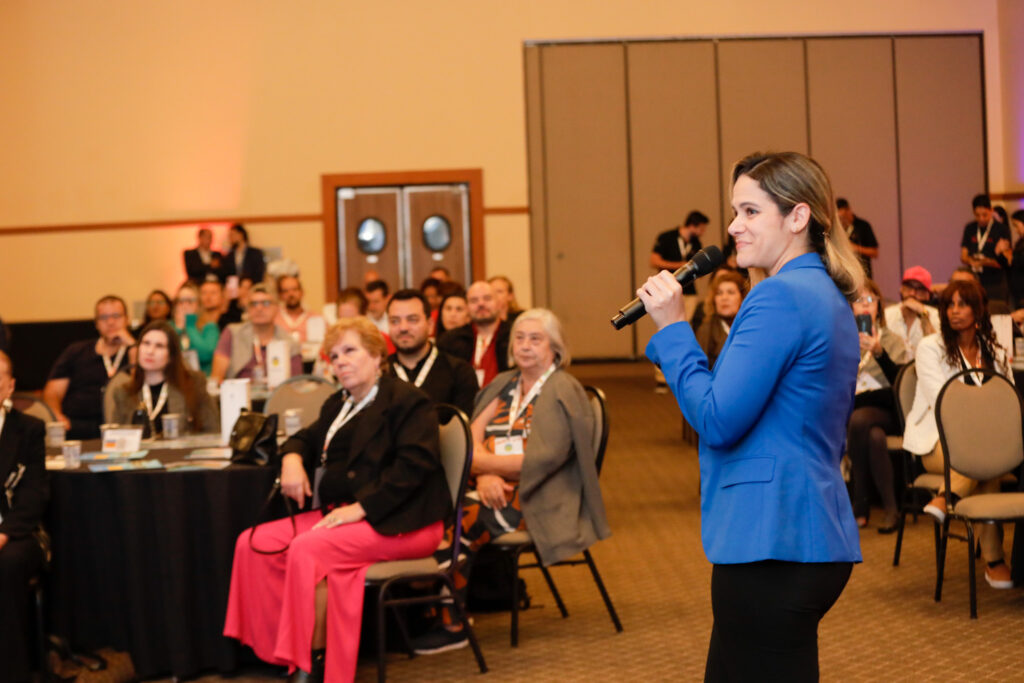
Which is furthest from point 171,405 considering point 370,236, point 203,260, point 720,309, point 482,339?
point 370,236

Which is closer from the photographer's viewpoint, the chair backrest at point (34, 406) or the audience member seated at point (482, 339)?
the chair backrest at point (34, 406)

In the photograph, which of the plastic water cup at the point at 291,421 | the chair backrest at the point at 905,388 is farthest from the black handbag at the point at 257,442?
the chair backrest at the point at 905,388

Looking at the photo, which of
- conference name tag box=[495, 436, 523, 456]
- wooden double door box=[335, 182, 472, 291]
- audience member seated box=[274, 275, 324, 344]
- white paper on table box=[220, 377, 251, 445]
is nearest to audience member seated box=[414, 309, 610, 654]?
conference name tag box=[495, 436, 523, 456]

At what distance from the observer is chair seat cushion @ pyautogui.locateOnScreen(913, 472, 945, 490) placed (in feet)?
15.8

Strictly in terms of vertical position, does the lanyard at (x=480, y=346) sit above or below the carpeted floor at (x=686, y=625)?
above

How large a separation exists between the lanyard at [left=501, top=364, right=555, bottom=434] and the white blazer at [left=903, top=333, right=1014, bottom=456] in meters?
1.67

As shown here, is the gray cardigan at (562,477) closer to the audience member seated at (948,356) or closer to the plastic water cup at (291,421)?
the plastic water cup at (291,421)

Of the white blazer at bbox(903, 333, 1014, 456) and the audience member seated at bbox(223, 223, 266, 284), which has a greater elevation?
the audience member seated at bbox(223, 223, 266, 284)

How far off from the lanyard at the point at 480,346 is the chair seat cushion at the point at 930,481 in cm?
240

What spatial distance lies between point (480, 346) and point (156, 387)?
6.02 feet

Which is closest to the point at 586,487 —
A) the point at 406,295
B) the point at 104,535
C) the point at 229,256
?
the point at 406,295

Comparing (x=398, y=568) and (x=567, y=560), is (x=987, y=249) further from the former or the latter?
(x=398, y=568)

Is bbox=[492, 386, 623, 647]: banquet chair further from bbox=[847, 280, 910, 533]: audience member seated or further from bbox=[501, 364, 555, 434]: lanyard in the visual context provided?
bbox=[847, 280, 910, 533]: audience member seated

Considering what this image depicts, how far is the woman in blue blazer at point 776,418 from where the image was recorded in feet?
5.94
